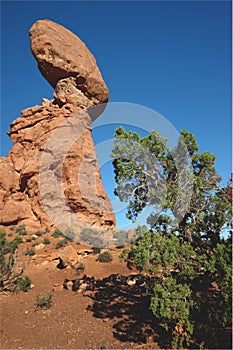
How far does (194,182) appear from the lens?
320 inches

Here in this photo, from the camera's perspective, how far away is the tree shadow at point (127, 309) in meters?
7.78

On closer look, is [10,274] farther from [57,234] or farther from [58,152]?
[58,152]

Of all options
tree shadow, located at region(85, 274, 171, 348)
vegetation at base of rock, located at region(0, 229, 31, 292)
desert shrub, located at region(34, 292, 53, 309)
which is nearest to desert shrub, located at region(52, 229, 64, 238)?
vegetation at base of rock, located at region(0, 229, 31, 292)

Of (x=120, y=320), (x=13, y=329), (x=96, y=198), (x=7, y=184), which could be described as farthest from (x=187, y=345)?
(x=7, y=184)

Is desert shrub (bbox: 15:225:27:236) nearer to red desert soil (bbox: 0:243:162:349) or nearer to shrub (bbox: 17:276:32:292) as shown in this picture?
red desert soil (bbox: 0:243:162:349)

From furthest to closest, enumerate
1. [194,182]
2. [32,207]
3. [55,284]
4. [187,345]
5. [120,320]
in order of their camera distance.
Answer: [32,207] → [55,284] → [120,320] → [194,182] → [187,345]

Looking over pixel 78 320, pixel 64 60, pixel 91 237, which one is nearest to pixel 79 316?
pixel 78 320

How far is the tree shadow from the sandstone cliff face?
13.4 metres

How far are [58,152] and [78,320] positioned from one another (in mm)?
20683

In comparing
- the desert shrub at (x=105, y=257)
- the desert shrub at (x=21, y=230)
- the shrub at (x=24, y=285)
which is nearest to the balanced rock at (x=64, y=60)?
the desert shrub at (x=21, y=230)

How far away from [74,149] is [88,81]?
9.05 meters

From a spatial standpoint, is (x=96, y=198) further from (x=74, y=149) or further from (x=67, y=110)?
(x=67, y=110)

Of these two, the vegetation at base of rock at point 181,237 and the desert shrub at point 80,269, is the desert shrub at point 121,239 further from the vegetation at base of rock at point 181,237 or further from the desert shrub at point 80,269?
the vegetation at base of rock at point 181,237

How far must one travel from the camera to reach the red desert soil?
24.4ft
